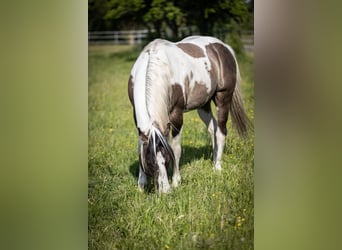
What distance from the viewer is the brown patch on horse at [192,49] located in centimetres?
194

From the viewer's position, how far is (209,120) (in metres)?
1.96

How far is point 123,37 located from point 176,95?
302mm

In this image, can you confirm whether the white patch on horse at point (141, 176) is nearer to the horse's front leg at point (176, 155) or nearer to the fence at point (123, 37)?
the horse's front leg at point (176, 155)

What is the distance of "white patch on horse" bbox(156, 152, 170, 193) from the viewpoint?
1.90 m

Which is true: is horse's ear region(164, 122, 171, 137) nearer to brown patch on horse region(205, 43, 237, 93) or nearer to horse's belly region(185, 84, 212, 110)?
horse's belly region(185, 84, 212, 110)

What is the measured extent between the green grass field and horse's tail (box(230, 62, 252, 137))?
0.07 ft

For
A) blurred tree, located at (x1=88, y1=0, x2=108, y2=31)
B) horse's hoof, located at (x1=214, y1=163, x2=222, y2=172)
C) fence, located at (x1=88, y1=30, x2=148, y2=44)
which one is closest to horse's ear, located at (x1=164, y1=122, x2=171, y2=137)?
horse's hoof, located at (x1=214, y1=163, x2=222, y2=172)

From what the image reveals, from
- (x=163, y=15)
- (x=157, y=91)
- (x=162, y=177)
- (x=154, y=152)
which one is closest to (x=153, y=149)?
(x=154, y=152)
